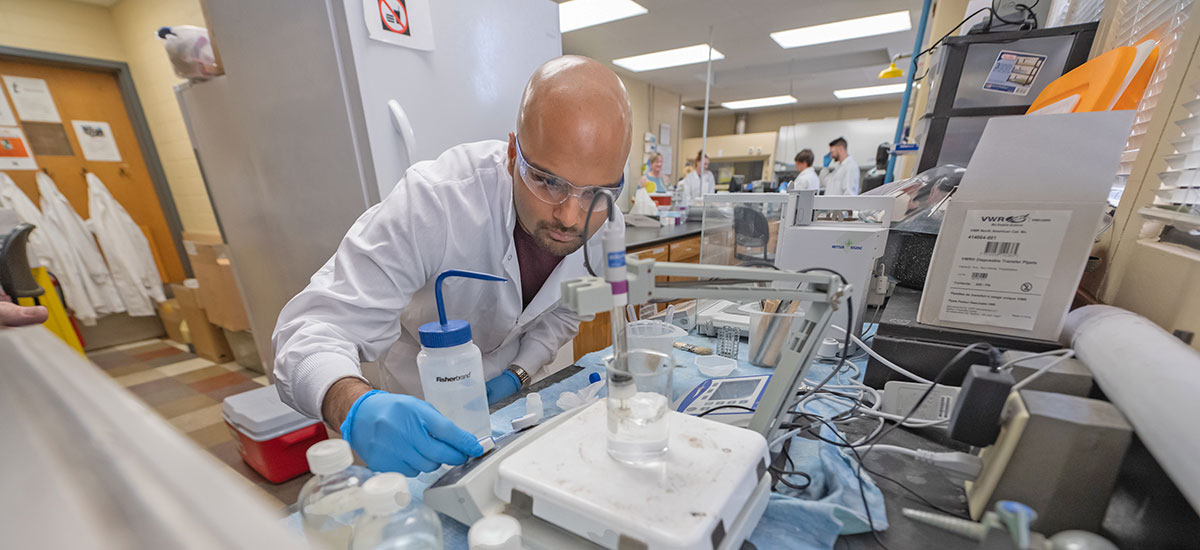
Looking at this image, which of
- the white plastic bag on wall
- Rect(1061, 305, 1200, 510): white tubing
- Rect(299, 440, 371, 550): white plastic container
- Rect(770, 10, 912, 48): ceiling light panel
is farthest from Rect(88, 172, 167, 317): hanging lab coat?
Rect(770, 10, 912, 48): ceiling light panel

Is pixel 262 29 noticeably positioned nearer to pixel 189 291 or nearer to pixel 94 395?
pixel 94 395

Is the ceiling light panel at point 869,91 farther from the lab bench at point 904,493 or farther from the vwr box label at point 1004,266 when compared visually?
the lab bench at point 904,493

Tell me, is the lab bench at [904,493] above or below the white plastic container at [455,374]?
below

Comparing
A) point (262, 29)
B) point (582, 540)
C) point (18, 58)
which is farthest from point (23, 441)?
point (18, 58)

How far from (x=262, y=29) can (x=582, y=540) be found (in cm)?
185

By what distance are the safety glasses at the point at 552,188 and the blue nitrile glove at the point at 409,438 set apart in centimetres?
52

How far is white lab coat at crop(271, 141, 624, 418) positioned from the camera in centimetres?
82

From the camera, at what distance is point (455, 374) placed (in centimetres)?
71

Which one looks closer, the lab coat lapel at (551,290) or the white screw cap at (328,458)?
the white screw cap at (328,458)

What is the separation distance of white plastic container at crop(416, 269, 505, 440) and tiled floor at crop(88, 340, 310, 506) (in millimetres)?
Result: 1456

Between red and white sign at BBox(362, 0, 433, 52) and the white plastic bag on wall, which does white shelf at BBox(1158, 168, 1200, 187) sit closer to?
red and white sign at BBox(362, 0, 433, 52)

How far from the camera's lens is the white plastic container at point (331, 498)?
463 mm

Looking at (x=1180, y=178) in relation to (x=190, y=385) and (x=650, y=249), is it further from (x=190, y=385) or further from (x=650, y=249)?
(x=190, y=385)

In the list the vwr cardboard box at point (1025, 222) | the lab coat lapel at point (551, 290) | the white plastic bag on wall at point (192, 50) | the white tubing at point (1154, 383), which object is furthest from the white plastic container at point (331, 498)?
the white plastic bag on wall at point (192, 50)
